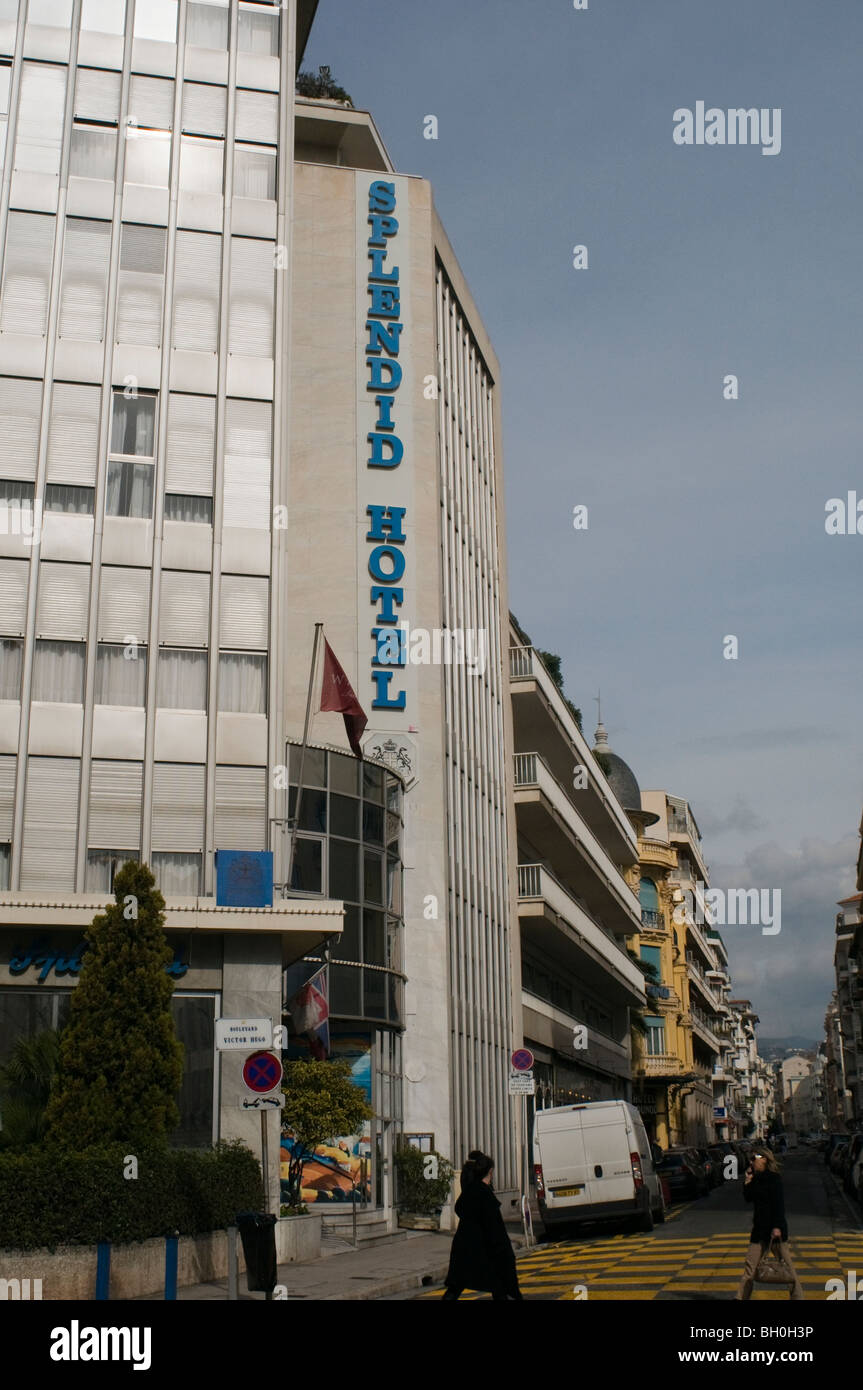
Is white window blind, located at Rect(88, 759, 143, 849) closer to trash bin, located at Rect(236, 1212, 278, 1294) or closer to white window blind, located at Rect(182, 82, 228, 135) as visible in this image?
trash bin, located at Rect(236, 1212, 278, 1294)

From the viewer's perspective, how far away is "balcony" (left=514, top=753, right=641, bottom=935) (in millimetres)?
44812

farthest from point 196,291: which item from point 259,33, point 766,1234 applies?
point 766,1234

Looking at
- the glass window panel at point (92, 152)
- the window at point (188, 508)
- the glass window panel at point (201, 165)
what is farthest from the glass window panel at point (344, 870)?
the glass window panel at point (92, 152)

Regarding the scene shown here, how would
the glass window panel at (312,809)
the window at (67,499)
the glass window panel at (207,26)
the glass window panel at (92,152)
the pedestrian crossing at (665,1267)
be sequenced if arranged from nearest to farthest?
the pedestrian crossing at (665,1267) < the window at (67,499) < the glass window panel at (92,152) < the glass window panel at (312,809) < the glass window panel at (207,26)

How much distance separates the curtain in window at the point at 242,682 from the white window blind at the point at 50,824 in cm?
289

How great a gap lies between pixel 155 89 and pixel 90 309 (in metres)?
5.20

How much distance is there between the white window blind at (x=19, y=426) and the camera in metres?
26.3

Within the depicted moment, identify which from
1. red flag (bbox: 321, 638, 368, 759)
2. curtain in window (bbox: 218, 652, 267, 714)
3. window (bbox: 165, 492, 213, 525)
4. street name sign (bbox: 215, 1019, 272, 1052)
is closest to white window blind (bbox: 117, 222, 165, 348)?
window (bbox: 165, 492, 213, 525)

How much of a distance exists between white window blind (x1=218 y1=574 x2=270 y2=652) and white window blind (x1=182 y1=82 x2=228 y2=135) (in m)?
9.63

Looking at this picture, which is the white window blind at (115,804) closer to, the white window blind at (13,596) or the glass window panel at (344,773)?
the white window blind at (13,596)

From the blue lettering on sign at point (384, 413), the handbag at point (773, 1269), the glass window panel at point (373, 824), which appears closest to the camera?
the handbag at point (773, 1269)

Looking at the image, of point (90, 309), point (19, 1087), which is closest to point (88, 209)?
point (90, 309)

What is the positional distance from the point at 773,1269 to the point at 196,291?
68.4 ft
